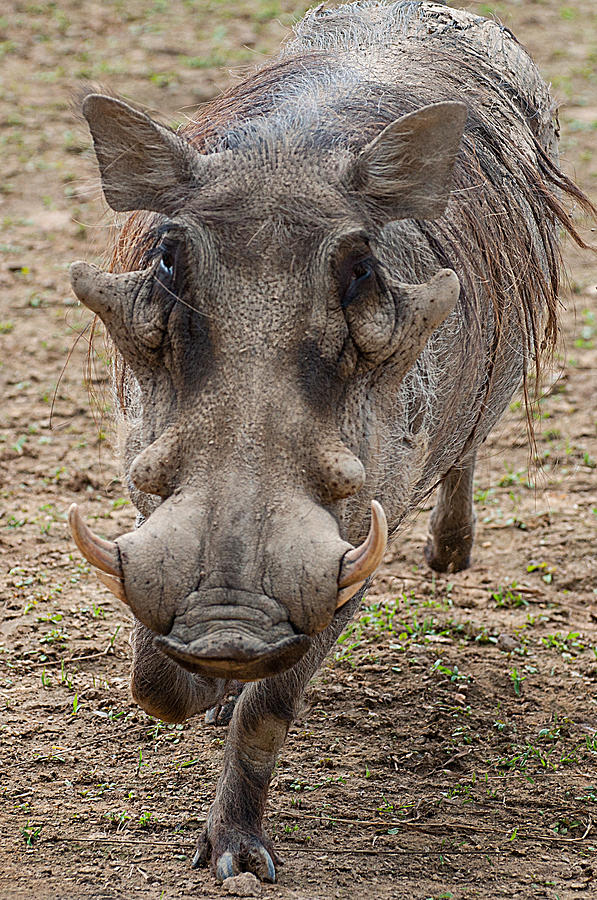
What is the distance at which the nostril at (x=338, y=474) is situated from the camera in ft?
8.00

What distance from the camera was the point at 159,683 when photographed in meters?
3.10

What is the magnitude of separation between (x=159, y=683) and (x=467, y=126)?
5.70 feet

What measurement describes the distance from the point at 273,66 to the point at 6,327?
313 cm

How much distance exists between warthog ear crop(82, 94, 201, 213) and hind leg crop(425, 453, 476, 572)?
2188mm

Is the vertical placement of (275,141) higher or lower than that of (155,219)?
higher

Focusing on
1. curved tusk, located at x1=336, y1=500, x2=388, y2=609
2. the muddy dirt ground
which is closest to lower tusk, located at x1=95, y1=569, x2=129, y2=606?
curved tusk, located at x1=336, y1=500, x2=388, y2=609

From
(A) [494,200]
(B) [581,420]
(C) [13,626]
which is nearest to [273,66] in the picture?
(A) [494,200]

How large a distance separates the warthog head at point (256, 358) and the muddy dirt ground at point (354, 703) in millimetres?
547

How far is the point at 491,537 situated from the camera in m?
5.10

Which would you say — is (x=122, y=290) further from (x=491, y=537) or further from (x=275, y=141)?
(x=491, y=537)

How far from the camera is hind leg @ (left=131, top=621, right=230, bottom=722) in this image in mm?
3092

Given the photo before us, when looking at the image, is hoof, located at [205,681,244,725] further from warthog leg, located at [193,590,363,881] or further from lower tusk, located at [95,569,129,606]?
lower tusk, located at [95,569,129,606]

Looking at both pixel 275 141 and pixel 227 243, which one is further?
pixel 275 141

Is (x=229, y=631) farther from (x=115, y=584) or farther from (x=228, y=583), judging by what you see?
(x=115, y=584)
